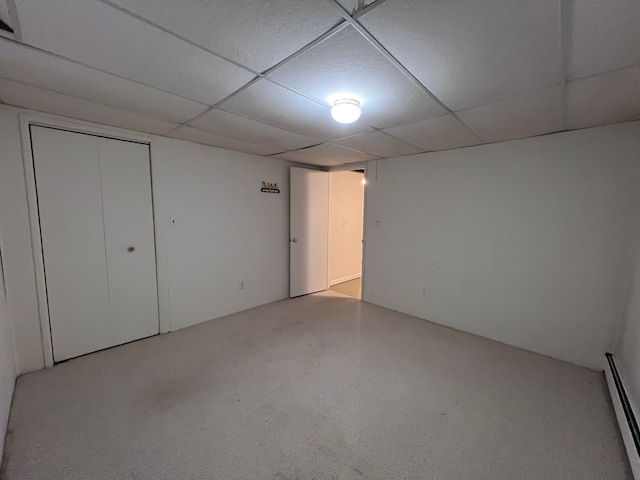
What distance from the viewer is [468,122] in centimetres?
232

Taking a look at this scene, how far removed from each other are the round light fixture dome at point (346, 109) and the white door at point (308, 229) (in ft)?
A: 7.83

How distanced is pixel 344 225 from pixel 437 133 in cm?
302

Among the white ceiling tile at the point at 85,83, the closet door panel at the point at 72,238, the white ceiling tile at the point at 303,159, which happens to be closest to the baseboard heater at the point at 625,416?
the white ceiling tile at the point at 85,83

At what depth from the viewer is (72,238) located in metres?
2.52

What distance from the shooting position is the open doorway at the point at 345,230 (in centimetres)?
523

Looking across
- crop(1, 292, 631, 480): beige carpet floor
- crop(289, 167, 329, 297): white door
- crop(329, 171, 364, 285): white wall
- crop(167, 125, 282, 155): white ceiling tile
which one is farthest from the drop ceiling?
crop(329, 171, 364, 285): white wall

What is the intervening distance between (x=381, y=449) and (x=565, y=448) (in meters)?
1.15

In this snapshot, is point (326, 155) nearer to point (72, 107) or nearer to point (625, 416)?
point (72, 107)

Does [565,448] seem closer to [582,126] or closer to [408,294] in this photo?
[408,294]

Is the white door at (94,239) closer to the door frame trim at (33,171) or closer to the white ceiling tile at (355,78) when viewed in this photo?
the door frame trim at (33,171)

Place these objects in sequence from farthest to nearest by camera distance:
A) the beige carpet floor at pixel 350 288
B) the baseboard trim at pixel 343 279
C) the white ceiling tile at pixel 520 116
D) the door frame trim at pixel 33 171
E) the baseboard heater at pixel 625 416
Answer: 1. the baseboard trim at pixel 343 279
2. the beige carpet floor at pixel 350 288
3. the door frame trim at pixel 33 171
4. the white ceiling tile at pixel 520 116
5. the baseboard heater at pixel 625 416

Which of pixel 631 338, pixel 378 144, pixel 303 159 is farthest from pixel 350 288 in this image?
pixel 631 338

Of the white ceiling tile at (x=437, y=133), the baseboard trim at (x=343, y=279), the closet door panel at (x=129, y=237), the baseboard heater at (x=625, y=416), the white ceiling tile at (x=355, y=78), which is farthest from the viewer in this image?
the baseboard trim at (x=343, y=279)

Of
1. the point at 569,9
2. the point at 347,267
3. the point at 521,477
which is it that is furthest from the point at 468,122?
the point at 347,267
